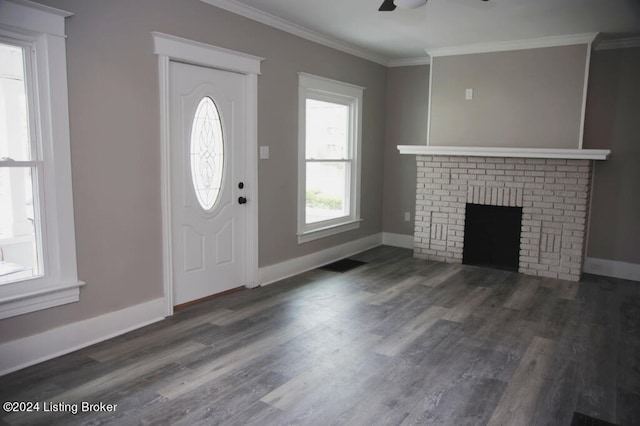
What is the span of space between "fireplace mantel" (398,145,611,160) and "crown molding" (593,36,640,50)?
3.90 ft

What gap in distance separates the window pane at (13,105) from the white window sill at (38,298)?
0.81 meters

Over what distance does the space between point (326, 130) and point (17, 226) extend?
346cm

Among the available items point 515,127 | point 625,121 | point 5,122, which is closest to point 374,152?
point 515,127

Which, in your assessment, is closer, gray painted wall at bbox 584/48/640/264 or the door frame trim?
the door frame trim

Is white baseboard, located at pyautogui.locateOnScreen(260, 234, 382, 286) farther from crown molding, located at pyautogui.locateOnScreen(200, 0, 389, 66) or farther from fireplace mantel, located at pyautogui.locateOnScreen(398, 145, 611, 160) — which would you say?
crown molding, located at pyautogui.locateOnScreen(200, 0, 389, 66)

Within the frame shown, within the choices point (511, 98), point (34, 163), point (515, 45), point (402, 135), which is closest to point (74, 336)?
point (34, 163)

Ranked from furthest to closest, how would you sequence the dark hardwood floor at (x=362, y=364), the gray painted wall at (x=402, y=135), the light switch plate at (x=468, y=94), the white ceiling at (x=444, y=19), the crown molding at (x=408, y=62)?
the gray painted wall at (x=402, y=135) → the crown molding at (x=408, y=62) → the light switch plate at (x=468, y=94) → the white ceiling at (x=444, y=19) → the dark hardwood floor at (x=362, y=364)

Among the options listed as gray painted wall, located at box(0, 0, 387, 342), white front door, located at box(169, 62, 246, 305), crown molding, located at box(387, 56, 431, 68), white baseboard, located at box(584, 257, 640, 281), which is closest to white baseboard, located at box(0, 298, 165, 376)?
gray painted wall, located at box(0, 0, 387, 342)

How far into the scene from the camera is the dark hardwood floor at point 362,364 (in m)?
2.41

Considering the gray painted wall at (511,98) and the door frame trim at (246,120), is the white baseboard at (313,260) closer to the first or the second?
the door frame trim at (246,120)

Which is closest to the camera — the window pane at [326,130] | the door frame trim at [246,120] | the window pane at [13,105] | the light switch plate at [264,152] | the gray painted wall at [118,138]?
the window pane at [13,105]

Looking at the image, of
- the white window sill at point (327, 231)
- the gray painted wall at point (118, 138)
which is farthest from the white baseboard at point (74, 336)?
the white window sill at point (327, 231)

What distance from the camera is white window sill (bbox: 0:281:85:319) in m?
2.68

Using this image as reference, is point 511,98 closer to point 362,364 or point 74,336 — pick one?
point 362,364
